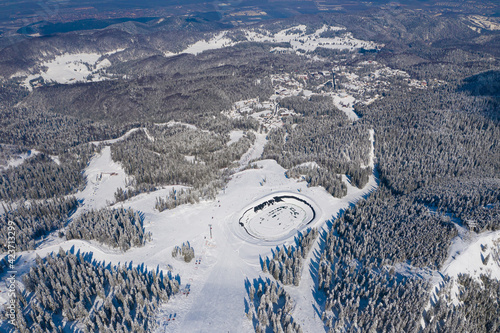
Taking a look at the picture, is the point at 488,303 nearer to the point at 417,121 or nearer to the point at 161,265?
the point at 161,265

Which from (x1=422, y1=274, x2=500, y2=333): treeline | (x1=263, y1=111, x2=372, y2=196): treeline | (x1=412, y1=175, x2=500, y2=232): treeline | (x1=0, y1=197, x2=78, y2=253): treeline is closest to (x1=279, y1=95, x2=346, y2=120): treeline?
(x1=263, y1=111, x2=372, y2=196): treeline

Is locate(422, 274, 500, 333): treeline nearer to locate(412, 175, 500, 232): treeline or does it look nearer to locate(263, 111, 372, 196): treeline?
locate(412, 175, 500, 232): treeline

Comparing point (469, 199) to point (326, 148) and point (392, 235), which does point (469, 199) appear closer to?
point (392, 235)

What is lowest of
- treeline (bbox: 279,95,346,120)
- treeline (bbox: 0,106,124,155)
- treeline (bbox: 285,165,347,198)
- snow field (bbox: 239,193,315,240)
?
treeline (bbox: 279,95,346,120)

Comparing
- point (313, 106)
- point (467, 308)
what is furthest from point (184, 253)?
point (313, 106)

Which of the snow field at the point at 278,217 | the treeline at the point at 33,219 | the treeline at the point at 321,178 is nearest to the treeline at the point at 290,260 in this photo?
the snow field at the point at 278,217

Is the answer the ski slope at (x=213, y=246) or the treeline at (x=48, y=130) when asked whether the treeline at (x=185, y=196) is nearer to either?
the ski slope at (x=213, y=246)
